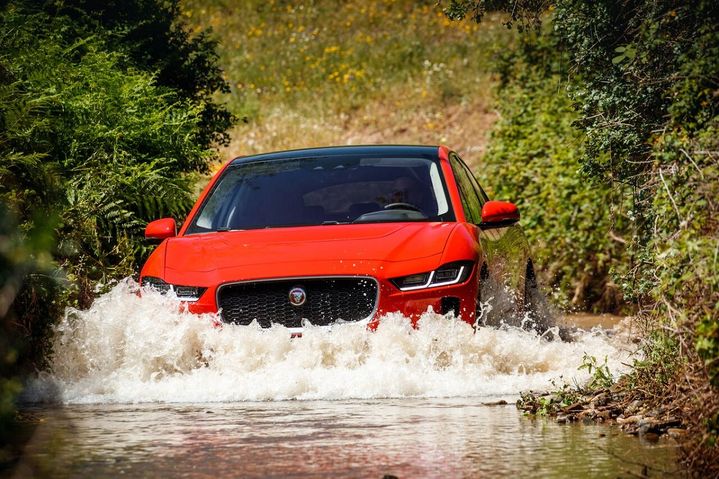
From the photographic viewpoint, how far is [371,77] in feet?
124

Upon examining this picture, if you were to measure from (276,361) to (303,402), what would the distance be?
61 centimetres

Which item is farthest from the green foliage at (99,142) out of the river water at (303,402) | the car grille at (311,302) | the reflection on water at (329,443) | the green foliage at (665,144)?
the green foliage at (665,144)

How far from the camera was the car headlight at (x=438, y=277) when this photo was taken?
9867 mm

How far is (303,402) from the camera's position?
912 cm

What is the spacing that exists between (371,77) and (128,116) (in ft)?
77.4

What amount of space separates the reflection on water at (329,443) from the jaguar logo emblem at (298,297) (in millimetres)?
930

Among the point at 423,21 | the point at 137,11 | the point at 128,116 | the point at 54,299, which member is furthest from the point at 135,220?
the point at 423,21

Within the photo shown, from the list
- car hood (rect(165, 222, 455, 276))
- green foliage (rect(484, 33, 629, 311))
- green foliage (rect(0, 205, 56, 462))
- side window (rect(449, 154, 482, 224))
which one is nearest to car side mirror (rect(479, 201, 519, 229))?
side window (rect(449, 154, 482, 224))

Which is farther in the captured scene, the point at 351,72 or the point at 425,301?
the point at 351,72

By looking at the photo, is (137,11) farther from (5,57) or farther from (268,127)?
(268,127)

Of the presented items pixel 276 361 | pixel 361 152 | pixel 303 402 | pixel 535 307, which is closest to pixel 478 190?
pixel 535 307

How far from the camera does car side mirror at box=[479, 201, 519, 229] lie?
1099 centimetres

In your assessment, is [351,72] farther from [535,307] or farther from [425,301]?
[425,301]

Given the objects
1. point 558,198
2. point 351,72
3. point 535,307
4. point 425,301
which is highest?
point 351,72
